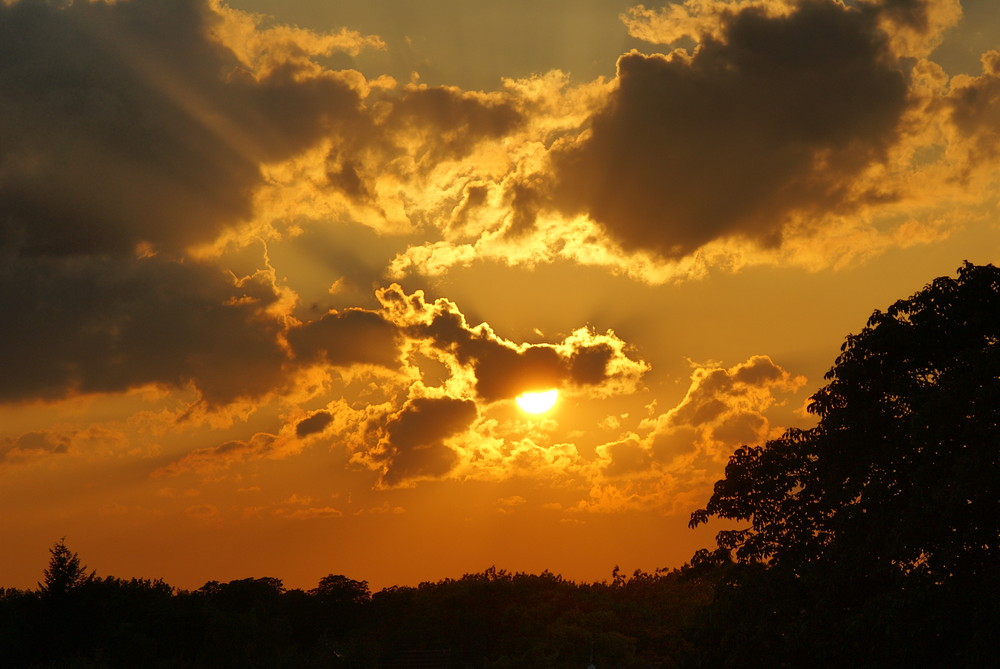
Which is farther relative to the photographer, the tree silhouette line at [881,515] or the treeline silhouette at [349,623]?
the treeline silhouette at [349,623]

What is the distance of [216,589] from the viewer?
115m

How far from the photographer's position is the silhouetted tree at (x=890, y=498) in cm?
2786

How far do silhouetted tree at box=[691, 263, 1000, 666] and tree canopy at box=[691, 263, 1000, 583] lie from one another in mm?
42

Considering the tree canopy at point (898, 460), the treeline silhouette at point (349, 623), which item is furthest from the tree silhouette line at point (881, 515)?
Result: the treeline silhouette at point (349, 623)

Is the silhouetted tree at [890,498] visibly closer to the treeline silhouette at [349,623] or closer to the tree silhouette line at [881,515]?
the tree silhouette line at [881,515]

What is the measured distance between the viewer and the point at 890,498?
1196 inches

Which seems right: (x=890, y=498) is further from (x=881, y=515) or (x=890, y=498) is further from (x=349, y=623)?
(x=349, y=623)

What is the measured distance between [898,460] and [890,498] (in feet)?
4.79

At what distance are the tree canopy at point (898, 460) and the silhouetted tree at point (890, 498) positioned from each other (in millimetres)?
42

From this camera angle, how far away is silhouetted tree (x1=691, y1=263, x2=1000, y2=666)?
91.4 feet

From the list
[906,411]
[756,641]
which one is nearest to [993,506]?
[906,411]

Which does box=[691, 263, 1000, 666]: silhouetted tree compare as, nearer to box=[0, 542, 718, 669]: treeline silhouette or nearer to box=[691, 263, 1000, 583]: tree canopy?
box=[691, 263, 1000, 583]: tree canopy

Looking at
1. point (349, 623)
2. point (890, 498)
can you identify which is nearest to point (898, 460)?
point (890, 498)

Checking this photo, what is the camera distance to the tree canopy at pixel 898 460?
28156 millimetres
